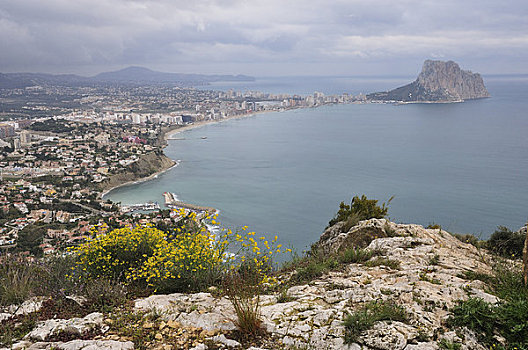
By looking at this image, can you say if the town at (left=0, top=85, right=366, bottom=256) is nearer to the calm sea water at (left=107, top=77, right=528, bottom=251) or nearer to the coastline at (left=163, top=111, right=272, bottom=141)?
the coastline at (left=163, top=111, right=272, bottom=141)

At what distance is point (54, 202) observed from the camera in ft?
100

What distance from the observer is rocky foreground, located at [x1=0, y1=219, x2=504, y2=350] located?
2.52m

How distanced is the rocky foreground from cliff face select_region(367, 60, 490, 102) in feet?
454

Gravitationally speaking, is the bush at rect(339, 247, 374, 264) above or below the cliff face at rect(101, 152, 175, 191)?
above

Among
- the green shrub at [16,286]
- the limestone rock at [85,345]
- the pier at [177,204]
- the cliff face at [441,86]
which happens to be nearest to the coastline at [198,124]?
the pier at [177,204]

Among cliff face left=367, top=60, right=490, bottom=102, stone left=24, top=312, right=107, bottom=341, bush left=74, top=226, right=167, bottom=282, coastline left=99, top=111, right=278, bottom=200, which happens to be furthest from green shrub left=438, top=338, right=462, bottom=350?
cliff face left=367, top=60, right=490, bottom=102

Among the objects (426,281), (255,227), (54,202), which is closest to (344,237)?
(426,281)

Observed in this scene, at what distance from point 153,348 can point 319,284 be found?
1.74 m

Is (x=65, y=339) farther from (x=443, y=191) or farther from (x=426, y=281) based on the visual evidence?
(x=443, y=191)

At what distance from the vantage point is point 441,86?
134 m

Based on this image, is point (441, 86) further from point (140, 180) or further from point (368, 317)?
point (368, 317)

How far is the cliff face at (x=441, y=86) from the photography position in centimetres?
12938

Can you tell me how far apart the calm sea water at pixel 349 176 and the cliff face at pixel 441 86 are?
62.3 metres

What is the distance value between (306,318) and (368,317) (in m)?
0.50
